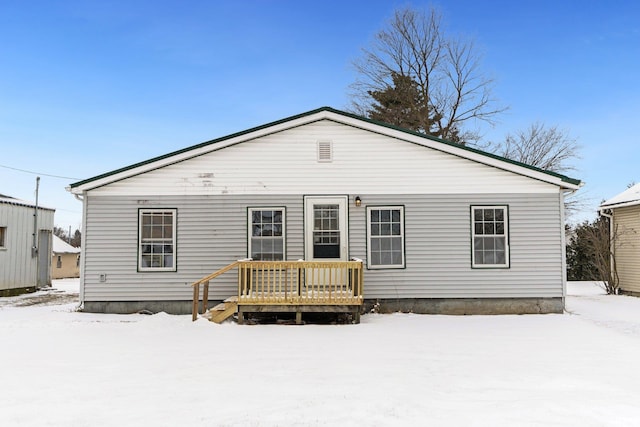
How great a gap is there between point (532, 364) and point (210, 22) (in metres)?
17.4

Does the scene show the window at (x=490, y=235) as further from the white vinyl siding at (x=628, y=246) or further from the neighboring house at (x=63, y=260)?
the neighboring house at (x=63, y=260)

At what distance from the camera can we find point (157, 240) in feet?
37.5

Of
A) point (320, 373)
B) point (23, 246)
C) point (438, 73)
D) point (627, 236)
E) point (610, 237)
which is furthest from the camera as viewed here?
point (438, 73)

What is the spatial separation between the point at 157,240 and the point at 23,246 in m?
9.10

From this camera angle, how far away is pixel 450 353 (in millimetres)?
7211

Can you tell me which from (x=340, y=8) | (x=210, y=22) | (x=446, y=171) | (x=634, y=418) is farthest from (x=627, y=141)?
(x=634, y=418)

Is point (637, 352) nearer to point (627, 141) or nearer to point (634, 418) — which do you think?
point (634, 418)

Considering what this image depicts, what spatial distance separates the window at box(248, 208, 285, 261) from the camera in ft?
37.3

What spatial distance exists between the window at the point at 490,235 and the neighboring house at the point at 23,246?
1547 centimetres

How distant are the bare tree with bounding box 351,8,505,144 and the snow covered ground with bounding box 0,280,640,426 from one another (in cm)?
1855

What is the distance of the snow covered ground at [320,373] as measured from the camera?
447cm

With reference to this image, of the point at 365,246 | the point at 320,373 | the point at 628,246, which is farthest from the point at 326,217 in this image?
the point at 628,246

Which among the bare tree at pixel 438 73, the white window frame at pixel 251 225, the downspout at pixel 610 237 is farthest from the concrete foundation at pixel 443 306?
the bare tree at pixel 438 73

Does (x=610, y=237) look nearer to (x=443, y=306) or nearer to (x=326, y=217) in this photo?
(x=443, y=306)
